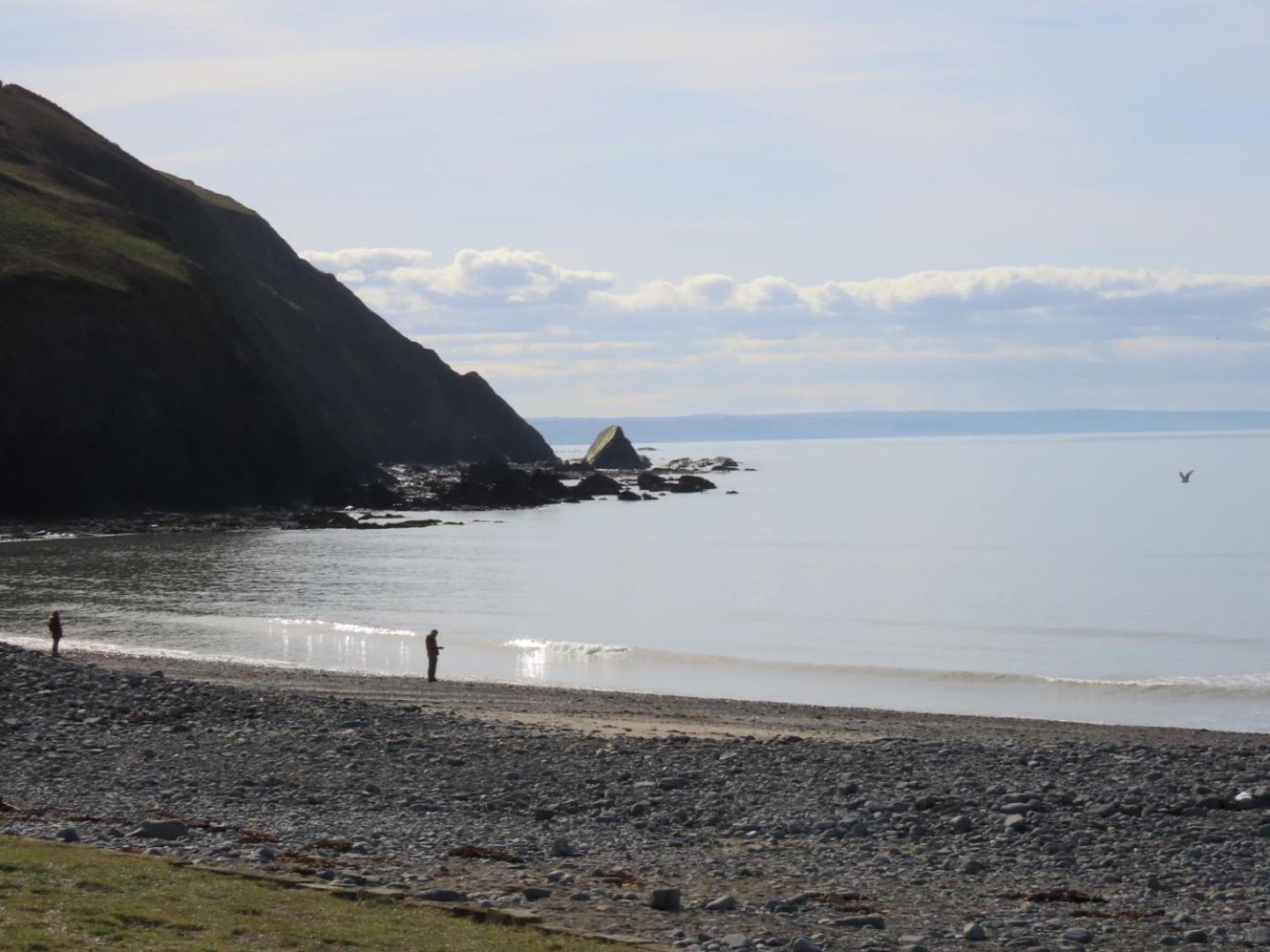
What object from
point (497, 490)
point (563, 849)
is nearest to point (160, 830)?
point (563, 849)

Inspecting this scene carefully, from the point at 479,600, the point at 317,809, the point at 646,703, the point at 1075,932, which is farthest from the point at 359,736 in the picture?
the point at 479,600

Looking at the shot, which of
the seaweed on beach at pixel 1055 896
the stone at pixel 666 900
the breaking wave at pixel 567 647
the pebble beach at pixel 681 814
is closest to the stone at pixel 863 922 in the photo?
the pebble beach at pixel 681 814

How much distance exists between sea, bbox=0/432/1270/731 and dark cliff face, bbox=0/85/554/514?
11.2 meters

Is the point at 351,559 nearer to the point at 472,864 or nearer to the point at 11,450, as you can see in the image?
the point at 11,450

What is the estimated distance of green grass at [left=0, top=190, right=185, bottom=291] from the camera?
10125 centimetres

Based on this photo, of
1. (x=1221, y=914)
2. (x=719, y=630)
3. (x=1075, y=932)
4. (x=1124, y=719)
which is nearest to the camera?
(x=1075, y=932)

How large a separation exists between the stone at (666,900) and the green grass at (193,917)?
1761 mm

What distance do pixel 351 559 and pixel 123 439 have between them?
1032 inches

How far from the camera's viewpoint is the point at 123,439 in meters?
96.4

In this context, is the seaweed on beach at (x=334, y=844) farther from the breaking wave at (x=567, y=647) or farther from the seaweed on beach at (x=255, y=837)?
the breaking wave at (x=567, y=647)

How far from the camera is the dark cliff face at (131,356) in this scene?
93250 mm

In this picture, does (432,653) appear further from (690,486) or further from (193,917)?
(690,486)

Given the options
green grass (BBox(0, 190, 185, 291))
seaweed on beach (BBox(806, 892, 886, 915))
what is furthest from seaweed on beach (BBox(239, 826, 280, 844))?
green grass (BBox(0, 190, 185, 291))

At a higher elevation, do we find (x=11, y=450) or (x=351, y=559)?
(x=11, y=450)
